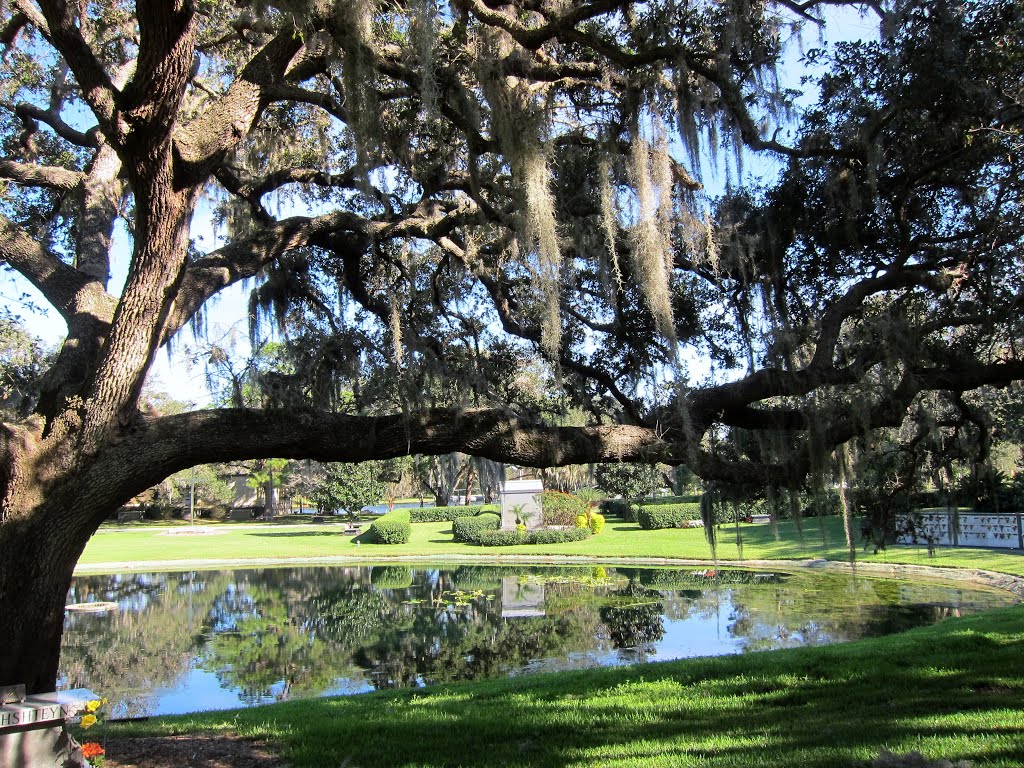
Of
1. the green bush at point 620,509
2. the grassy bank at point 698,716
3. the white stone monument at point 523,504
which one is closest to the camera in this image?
the grassy bank at point 698,716

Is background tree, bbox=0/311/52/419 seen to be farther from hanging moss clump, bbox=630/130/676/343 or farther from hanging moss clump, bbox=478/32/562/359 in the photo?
hanging moss clump, bbox=630/130/676/343

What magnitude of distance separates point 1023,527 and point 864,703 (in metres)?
14.8

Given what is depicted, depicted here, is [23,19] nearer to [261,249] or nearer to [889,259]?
[261,249]

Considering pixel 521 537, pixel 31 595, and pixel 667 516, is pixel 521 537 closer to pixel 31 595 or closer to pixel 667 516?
pixel 667 516

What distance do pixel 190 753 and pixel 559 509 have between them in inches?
892

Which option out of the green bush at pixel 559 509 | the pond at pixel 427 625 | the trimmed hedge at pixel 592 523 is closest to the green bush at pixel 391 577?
the pond at pixel 427 625

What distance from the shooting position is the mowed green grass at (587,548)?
55.9 ft

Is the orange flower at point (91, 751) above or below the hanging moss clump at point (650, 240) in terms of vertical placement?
below

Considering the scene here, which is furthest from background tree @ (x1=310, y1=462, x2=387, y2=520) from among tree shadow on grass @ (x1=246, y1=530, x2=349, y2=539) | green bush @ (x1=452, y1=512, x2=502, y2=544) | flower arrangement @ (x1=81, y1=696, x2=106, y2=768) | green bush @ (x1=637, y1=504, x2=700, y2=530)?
flower arrangement @ (x1=81, y1=696, x2=106, y2=768)

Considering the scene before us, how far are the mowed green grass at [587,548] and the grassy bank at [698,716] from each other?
10.3 metres

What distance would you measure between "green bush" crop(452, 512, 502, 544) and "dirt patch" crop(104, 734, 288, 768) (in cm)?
2023

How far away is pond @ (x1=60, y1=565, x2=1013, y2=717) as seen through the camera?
8883 millimetres

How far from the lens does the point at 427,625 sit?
39.4ft

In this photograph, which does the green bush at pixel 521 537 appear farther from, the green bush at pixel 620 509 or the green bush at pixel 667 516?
the green bush at pixel 620 509
